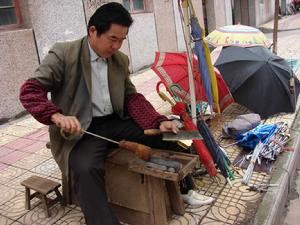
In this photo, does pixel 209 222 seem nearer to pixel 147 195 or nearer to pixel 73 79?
pixel 147 195

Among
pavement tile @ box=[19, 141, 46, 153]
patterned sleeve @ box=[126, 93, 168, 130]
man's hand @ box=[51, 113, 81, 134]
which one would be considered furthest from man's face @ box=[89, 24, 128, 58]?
pavement tile @ box=[19, 141, 46, 153]

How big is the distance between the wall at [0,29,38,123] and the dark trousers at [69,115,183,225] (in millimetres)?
3238

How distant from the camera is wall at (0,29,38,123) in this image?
5410 millimetres

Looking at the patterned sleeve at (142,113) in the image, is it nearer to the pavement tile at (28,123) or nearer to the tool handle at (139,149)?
the tool handle at (139,149)

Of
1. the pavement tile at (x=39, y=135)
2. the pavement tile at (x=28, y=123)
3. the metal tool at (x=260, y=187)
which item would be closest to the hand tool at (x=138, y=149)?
the metal tool at (x=260, y=187)

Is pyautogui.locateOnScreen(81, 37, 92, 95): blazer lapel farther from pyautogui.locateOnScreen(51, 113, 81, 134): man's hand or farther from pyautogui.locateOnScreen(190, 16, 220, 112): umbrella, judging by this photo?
pyautogui.locateOnScreen(190, 16, 220, 112): umbrella

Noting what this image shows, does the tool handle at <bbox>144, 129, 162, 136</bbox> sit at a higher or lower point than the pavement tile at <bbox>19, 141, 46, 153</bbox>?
Result: higher

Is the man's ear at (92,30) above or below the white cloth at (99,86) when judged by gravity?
above

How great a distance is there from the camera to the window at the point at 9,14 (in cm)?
557

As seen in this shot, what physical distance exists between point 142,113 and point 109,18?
798 millimetres

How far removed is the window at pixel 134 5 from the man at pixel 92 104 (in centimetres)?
592

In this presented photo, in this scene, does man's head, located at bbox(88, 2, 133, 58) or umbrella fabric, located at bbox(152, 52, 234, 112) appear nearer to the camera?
man's head, located at bbox(88, 2, 133, 58)

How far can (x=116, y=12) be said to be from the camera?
8.07ft

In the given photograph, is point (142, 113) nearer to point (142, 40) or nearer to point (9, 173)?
point (9, 173)
